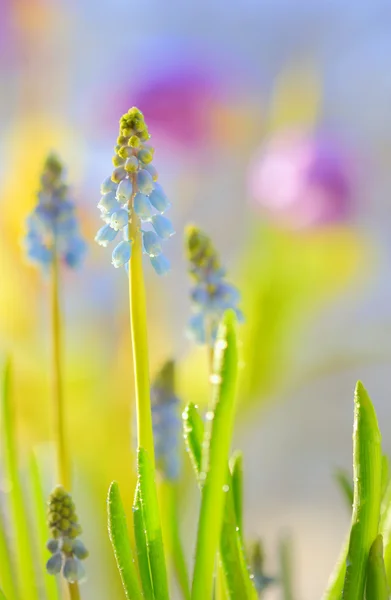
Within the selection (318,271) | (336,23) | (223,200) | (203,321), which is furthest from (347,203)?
(203,321)

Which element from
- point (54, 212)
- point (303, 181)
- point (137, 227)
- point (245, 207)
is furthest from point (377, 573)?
point (245, 207)

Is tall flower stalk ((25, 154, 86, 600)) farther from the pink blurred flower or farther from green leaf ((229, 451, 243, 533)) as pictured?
the pink blurred flower

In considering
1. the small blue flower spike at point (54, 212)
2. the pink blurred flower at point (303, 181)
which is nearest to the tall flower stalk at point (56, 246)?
the small blue flower spike at point (54, 212)

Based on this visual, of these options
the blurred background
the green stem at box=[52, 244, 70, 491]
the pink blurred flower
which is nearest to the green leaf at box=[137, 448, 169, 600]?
the green stem at box=[52, 244, 70, 491]

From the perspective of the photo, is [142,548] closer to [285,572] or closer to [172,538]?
[172,538]

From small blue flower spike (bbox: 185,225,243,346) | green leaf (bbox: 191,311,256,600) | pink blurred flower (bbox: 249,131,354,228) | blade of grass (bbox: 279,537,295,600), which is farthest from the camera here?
pink blurred flower (bbox: 249,131,354,228)

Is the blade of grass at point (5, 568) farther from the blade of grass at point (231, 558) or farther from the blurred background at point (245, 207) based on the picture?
the blurred background at point (245, 207)
